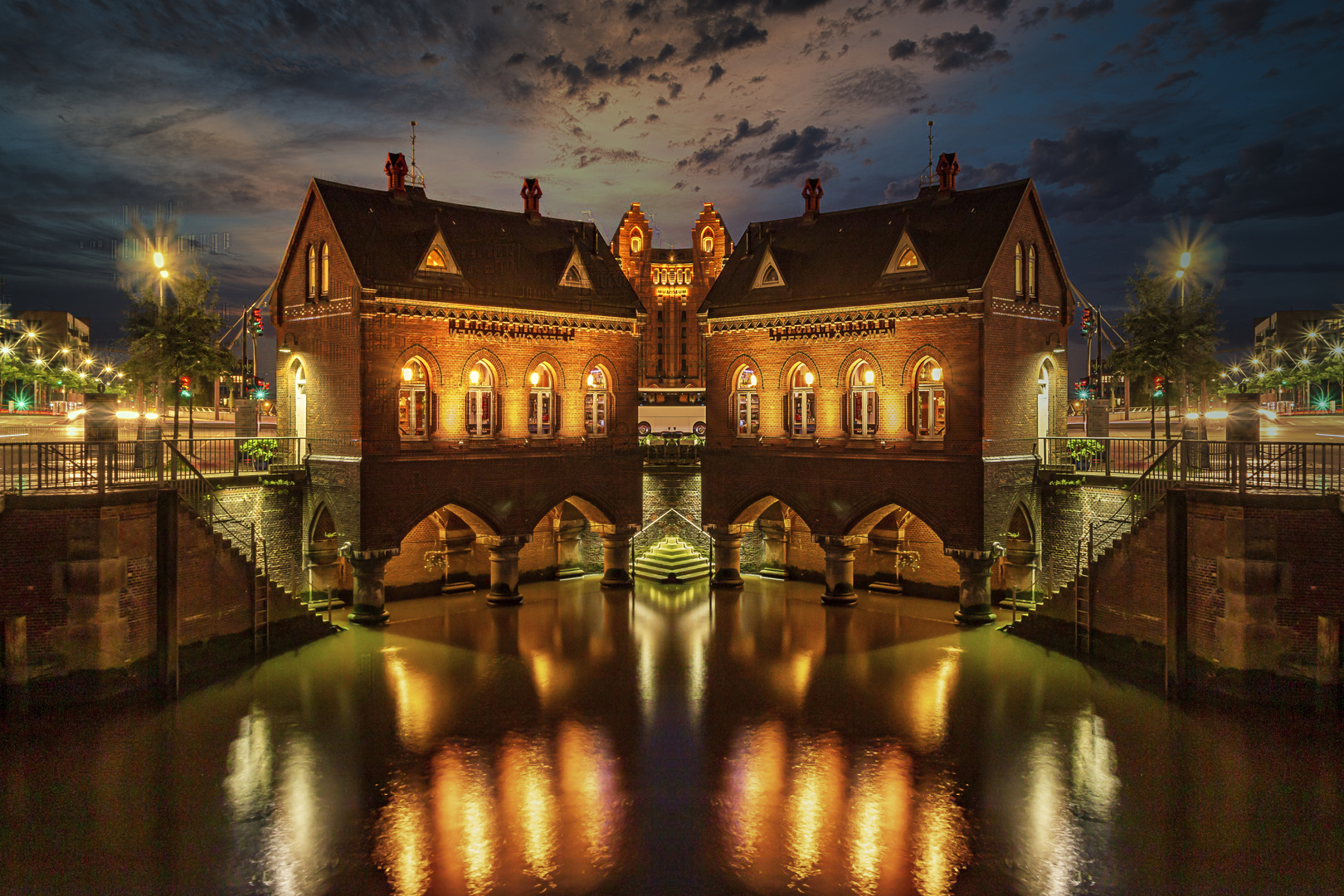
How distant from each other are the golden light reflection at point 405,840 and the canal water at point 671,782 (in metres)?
0.04

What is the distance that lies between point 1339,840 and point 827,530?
1634 centimetres

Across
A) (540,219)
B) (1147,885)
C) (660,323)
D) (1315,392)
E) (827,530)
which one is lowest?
(1147,885)

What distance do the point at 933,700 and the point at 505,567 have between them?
48.5 ft

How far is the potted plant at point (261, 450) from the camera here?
1001 inches

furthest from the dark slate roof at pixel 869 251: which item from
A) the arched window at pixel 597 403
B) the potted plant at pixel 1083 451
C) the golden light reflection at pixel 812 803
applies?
the golden light reflection at pixel 812 803

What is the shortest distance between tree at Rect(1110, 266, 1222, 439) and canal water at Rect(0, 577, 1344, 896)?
1074 centimetres

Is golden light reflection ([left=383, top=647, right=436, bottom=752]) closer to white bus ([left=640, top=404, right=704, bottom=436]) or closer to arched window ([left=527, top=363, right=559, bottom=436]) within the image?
arched window ([left=527, top=363, right=559, bottom=436])

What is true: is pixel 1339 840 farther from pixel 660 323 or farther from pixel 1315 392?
pixel 660 323

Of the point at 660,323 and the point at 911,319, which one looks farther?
the point at 660,323

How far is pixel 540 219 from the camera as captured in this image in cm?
3105

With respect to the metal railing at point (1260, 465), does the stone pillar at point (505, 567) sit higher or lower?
lower

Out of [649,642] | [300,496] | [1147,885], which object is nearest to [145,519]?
[300,496]

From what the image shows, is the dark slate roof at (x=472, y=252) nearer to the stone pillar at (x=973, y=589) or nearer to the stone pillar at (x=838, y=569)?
the stone pillar at (x=838, y=569)

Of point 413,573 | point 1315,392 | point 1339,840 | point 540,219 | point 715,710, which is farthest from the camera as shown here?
point 1315,392
